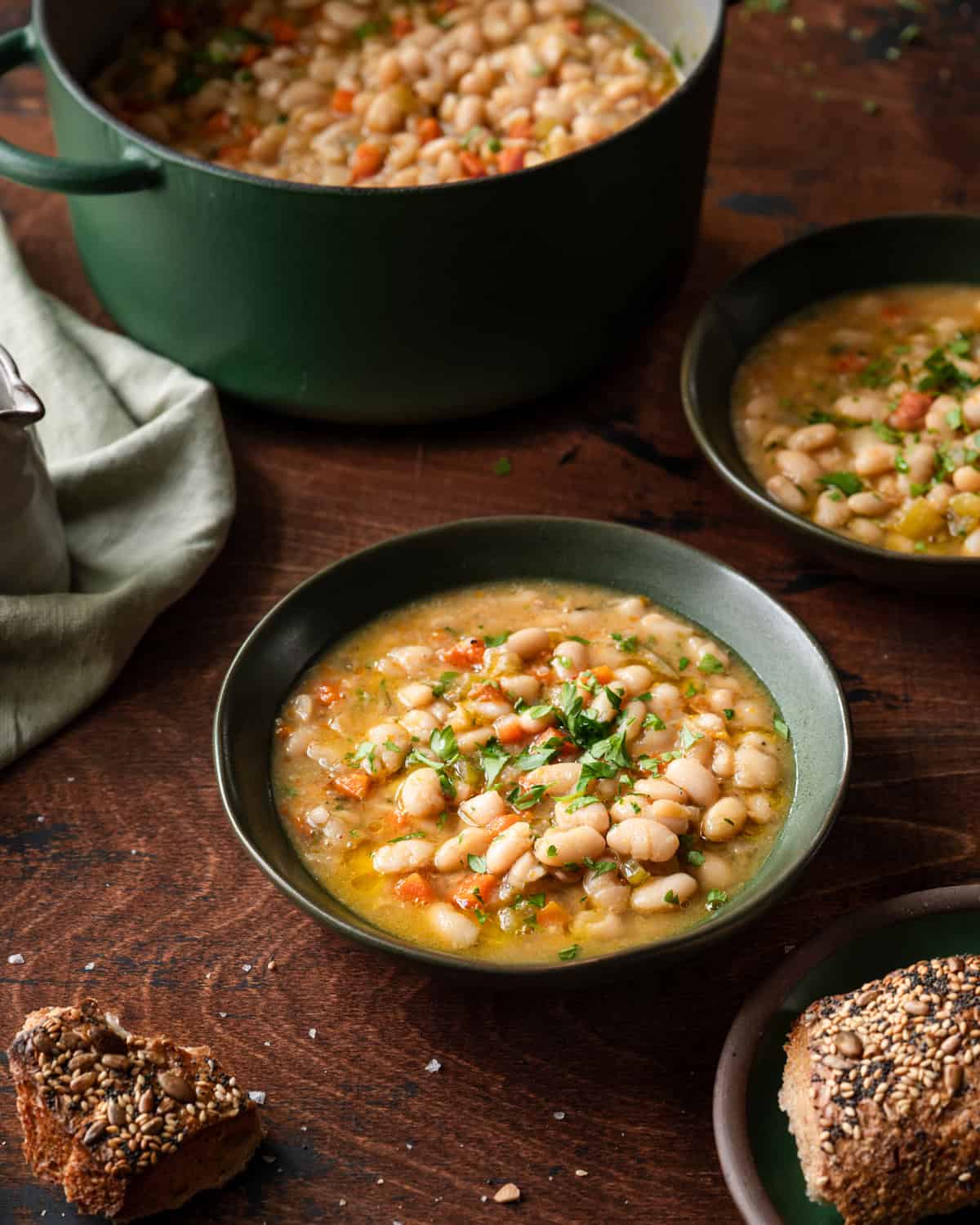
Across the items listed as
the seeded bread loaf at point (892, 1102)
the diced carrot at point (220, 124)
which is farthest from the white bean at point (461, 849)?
the diced carrot at point (220, 124)

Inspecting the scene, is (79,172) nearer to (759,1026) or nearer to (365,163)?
(365,163)

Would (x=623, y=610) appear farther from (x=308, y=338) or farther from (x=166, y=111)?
(x=166, y=111)

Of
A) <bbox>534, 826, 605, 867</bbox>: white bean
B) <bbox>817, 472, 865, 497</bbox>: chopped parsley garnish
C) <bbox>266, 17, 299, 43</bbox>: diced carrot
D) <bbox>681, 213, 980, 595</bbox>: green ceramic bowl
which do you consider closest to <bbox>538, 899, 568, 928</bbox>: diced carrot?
<bbox>534, 826, 605, 867</bbox>: white bean

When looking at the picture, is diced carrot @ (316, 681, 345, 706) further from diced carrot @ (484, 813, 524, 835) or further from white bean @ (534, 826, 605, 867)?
white bean @ (534, 826, 605, 867)

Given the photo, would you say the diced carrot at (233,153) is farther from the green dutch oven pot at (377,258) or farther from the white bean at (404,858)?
the white bean at (404,858)

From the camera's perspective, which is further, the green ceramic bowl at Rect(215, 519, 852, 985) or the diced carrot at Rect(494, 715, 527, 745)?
the diced carrot at Rect(494, 715, 527, 745)

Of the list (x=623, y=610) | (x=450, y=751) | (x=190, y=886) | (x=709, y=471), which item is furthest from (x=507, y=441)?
(x=190, y=886)

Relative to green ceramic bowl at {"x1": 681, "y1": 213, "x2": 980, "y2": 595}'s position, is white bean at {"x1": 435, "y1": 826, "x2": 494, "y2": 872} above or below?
below

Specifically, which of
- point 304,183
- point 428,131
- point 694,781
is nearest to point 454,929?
point 694,781
